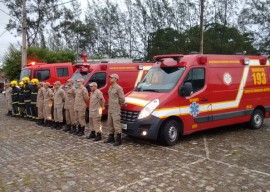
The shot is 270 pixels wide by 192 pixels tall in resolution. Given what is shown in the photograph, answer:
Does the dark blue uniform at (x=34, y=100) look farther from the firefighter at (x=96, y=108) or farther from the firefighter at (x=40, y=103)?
the firefighter at (x=96, y=108)

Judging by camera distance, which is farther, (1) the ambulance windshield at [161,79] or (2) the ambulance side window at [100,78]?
(2) the ambulance side window at [100,78]

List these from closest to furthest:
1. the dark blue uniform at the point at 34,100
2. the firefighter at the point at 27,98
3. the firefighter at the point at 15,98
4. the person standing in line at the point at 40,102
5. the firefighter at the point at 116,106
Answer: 1. the firefighter at the point at 116,106
2. the person standing in line at the point at 40,102
3. the dark blue uniform at the point at 34,100
4. the firefighter at the point at 27,98
5. the firefighter at the point at 15,98

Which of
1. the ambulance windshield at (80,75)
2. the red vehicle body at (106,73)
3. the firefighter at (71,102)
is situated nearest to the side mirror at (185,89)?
the firefighter at (71,102)

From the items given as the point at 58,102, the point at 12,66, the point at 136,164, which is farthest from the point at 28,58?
the point at 136,164

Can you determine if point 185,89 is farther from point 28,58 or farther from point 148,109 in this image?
point 28,58

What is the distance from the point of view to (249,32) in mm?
32188

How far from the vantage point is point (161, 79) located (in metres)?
8.88

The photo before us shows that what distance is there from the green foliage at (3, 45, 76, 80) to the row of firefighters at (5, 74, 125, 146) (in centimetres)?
1203

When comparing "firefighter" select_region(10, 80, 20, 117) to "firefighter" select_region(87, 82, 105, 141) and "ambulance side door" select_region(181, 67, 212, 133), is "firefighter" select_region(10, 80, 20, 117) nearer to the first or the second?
"firefighter" select_region(87, 82, 105, 141)

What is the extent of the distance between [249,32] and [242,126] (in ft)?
77.6

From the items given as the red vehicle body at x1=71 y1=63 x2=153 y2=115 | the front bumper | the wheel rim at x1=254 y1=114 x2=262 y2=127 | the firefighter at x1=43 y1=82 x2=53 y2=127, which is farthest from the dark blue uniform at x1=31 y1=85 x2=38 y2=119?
the wheel rim at x1=254 y1=114 x2=262 y2=127

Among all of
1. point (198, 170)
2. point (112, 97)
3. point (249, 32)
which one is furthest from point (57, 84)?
point (249, 32)

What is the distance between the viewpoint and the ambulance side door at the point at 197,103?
8.57 metres

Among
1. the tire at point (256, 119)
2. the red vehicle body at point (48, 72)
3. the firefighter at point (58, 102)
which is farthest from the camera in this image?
the red vehicle body at point (48, 72)
